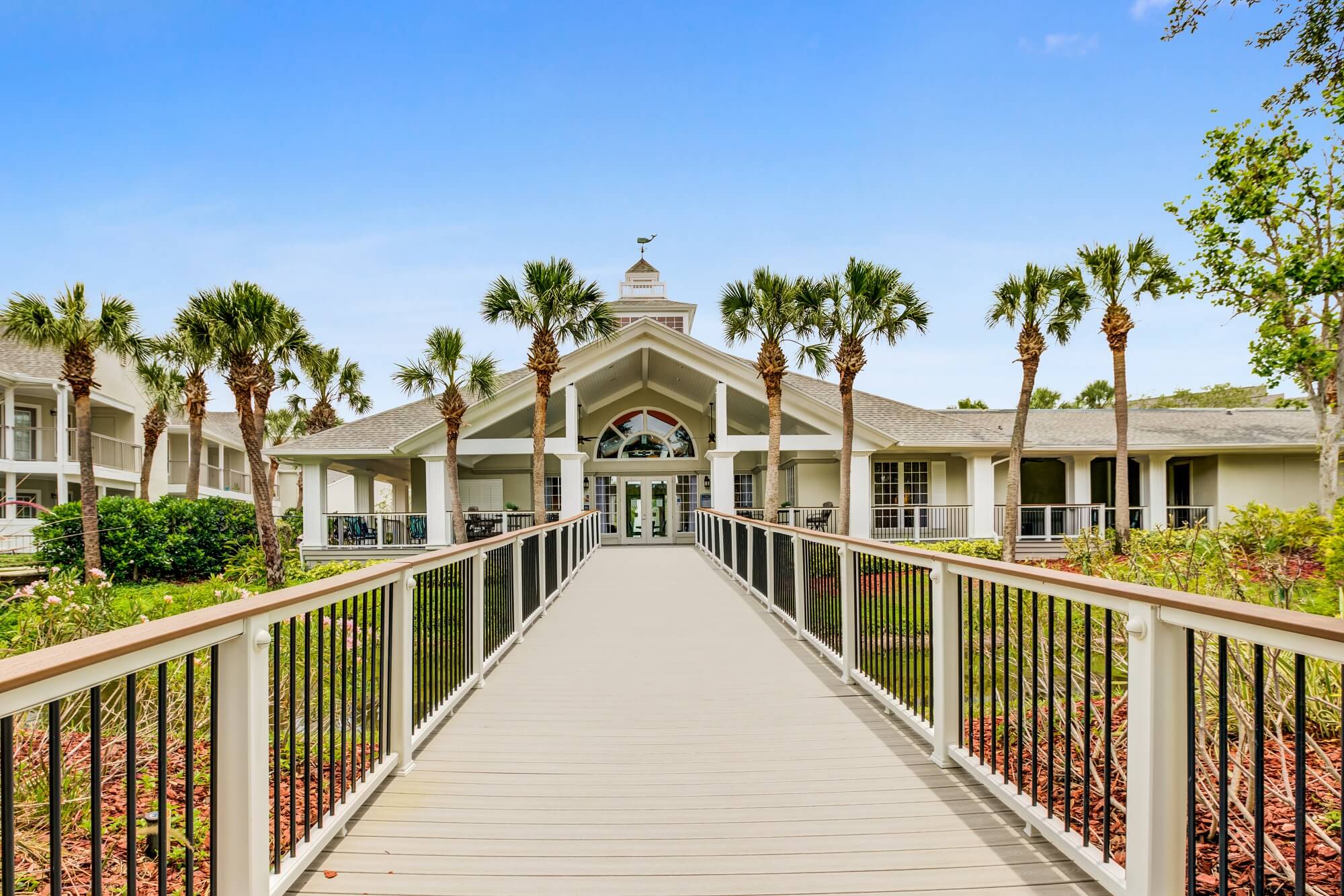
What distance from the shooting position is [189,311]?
770 inches

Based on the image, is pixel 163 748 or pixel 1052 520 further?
pixel 1052 520

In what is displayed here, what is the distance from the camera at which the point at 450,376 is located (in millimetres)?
20328

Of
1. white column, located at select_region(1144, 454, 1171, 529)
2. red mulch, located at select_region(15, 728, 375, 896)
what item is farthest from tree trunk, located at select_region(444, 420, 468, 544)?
white column, located at select_region(1144, 454, 1171, 529)

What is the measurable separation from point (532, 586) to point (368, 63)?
12.0 m

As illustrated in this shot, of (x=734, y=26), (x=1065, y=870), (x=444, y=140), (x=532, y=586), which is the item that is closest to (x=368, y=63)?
(x=444, y=140)

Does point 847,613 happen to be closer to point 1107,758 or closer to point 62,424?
point 1107,758

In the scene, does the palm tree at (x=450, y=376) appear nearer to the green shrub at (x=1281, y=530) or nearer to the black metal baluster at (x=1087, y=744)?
the green shrub at (x=1281, y=530)

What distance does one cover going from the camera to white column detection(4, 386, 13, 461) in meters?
24.0

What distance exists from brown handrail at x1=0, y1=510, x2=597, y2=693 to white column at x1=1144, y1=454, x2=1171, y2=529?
80.5 feet

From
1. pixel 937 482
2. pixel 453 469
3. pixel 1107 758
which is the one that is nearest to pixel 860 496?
pixel 937 482

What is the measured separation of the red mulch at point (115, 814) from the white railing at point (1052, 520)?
66.1ft

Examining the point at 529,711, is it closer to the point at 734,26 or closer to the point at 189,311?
the point at 734,26

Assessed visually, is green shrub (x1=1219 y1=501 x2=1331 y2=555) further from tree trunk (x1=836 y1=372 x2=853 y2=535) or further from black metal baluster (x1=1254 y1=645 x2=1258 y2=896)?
black metal baluster (x1=1254 y1=645 x2=1258 y2=896)

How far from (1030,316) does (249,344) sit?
18.4 meters
